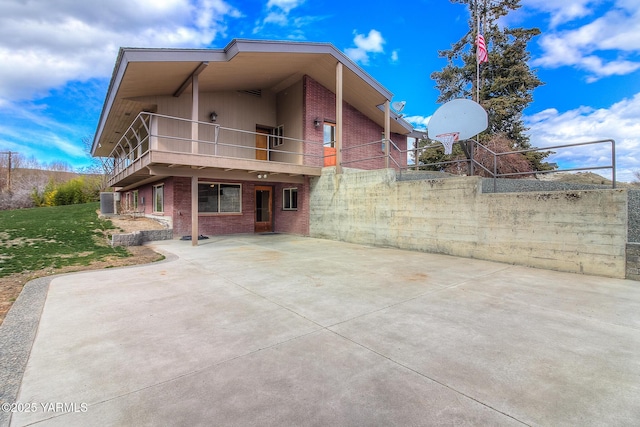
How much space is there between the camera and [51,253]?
733 cm

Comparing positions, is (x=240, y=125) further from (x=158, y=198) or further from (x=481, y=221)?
(x=481, y=221)

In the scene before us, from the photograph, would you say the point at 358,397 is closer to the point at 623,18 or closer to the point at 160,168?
the point at 160,168

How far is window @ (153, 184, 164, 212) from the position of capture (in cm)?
1309

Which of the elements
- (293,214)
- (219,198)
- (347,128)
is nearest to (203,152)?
(219,198)

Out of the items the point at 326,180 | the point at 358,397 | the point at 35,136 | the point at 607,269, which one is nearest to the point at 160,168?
the point at 326,180

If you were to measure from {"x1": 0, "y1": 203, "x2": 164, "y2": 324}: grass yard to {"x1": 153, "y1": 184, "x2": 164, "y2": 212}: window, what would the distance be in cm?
228

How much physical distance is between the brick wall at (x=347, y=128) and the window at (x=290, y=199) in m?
1.73

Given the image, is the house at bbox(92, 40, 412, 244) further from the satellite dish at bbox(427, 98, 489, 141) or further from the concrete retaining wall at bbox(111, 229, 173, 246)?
the satellite dish at bbox(427, 98, 489, 141)

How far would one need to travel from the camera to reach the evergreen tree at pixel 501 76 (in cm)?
1839

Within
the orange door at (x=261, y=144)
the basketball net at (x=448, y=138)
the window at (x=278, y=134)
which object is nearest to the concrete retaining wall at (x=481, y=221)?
the basketball net at (x=448, y=138)

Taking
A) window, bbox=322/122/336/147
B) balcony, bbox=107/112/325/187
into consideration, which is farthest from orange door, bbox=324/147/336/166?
balcony, bbox=107/112/325/187

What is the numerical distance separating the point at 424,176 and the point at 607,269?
5.37 meters

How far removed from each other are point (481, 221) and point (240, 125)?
10.2 metres

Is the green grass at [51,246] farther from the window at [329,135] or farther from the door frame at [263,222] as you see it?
the window at [329,135]
